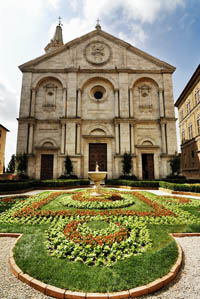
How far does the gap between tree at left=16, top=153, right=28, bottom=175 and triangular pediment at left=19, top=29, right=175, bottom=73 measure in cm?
1291

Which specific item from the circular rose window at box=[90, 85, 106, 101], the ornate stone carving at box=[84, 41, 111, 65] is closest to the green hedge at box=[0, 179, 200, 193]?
the circular rose window at box=[90, 85, 106, 101]

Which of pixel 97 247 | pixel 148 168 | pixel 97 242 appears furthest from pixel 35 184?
pixel 148 168

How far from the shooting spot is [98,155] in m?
21.5

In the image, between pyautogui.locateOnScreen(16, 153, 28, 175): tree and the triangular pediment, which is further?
the triangular pediment

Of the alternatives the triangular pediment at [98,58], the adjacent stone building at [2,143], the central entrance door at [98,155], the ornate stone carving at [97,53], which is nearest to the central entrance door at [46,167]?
the central entrance door at [98,155]

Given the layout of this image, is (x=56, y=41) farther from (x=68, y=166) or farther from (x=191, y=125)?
(x=191, y=125)

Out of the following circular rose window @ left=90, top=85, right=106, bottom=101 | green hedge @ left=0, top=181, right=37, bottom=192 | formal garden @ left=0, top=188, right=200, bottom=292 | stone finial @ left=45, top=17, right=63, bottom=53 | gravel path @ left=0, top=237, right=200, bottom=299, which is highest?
stone finial @ left=45, top=17, right=63, bottom=53

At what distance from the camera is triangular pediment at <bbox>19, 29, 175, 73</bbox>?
23.1 m

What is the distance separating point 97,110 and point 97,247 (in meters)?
20.1

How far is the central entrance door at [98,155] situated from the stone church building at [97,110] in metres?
0.14

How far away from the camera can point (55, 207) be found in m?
8.27

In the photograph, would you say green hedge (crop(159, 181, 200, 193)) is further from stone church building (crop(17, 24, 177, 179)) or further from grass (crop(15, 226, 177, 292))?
grass (crop(15, 226, 177, 292))

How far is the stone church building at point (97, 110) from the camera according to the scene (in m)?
21.0

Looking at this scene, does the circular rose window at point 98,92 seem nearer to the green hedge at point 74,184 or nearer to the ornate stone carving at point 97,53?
the ornate stone carving at point 97,53
